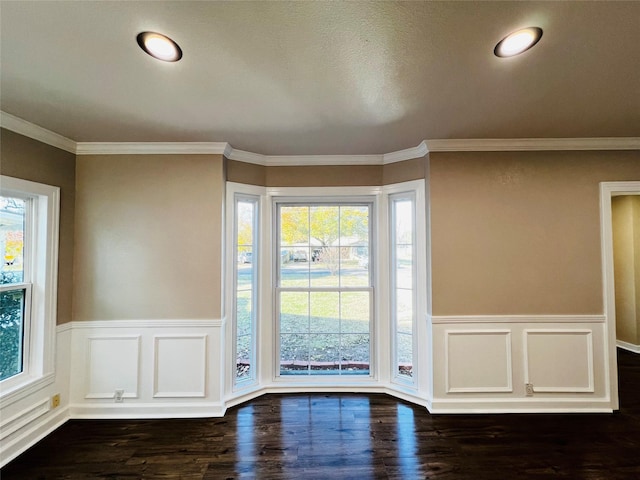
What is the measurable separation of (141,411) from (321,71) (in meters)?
3.01

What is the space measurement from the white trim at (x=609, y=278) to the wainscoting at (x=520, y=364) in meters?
0.03

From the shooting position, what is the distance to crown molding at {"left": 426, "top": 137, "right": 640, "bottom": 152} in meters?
2.65

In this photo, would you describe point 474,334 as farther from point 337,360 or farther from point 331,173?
point 331,173

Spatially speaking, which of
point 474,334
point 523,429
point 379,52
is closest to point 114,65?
point 379,52

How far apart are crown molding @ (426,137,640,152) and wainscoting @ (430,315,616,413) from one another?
1499mm

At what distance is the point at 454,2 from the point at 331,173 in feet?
6.49

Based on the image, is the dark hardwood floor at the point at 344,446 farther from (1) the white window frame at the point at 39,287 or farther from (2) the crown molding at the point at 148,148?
(2) the crown molding at the point at 148,148

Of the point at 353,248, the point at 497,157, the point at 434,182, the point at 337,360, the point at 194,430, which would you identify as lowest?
the point at 194,430

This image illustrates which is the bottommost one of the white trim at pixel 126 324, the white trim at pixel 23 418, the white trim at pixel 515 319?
the white trim at pixel 23 418

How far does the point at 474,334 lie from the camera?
269 centimetres

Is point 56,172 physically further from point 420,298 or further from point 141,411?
point 420,298

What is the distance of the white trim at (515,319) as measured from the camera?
8.72 ft

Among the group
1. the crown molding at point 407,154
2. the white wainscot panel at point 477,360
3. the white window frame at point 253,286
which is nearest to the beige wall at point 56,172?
the white window frame at point 253,286

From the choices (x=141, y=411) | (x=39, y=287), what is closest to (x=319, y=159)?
(x=39, y=287)
